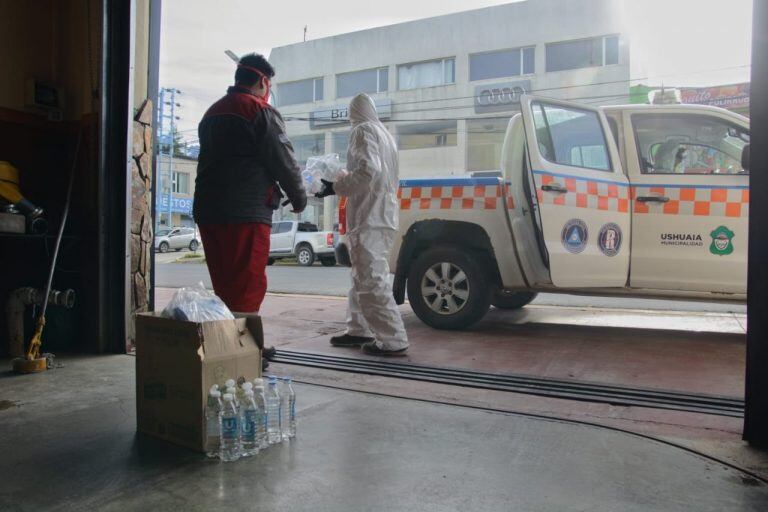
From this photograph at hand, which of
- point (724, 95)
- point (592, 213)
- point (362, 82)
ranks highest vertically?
point (362, 82)

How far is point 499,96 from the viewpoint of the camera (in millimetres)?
24375

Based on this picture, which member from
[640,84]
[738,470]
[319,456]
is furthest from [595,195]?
[640,84]

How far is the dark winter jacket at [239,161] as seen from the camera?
3.38 metres

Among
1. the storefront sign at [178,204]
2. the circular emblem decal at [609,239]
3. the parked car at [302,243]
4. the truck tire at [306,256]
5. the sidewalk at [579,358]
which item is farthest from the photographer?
the storefront sign at [178,204]

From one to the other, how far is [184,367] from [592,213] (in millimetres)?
3539

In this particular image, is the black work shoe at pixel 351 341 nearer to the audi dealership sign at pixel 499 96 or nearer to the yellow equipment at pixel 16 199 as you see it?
the yellow equipment at pixel 16 199

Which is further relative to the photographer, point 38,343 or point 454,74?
point 454,74

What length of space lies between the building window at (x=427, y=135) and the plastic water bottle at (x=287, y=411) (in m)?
23.9

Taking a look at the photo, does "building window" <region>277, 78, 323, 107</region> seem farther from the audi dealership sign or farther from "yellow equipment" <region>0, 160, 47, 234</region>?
Answer: "yellow equipment" <region>0, 160, 47, 234</region>

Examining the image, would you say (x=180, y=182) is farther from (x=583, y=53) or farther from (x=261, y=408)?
(x=261, y=408)

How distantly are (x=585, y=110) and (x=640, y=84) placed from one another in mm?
19262

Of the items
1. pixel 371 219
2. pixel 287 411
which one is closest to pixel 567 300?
pixel 371 219

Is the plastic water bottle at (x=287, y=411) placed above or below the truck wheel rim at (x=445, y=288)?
below

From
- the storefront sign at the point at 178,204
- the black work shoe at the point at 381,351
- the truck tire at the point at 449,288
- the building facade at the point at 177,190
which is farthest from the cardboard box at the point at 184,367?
the storefront sign at the point at 178,204
